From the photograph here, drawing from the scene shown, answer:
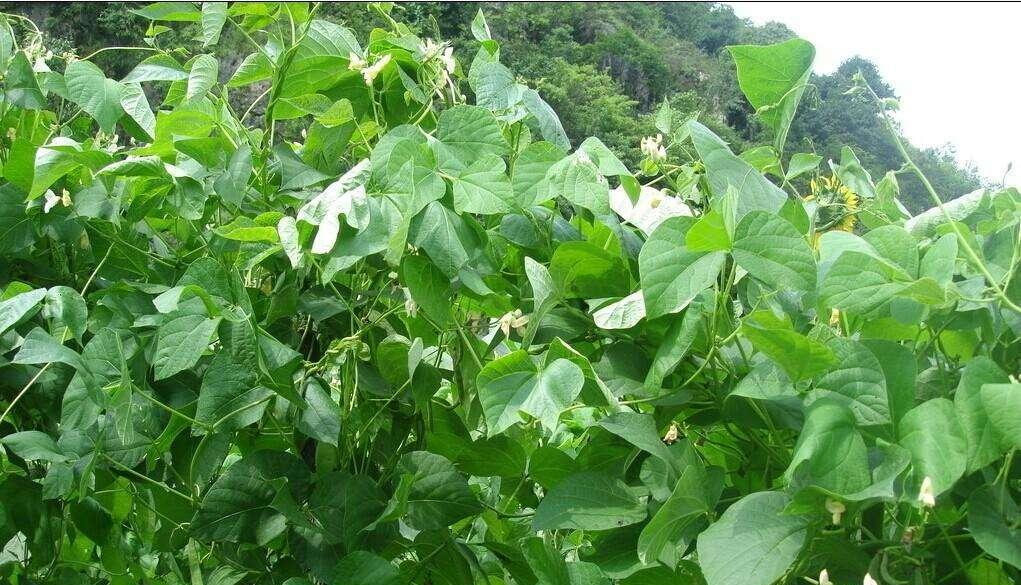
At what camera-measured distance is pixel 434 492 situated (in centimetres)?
62

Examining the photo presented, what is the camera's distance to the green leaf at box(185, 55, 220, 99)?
2.07 ft

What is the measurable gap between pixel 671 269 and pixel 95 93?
1.57 ft

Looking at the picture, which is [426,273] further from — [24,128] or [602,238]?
[24,128]

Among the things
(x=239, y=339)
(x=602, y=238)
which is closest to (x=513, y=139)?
(x=602, y=238)

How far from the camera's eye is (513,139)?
61 cm

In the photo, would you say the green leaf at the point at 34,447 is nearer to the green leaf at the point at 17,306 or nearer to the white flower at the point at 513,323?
the green leaf at the point at 17,306

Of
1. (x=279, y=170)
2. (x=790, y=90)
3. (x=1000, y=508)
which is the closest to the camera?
(x=1000, y=508)

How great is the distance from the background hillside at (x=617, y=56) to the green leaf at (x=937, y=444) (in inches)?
411

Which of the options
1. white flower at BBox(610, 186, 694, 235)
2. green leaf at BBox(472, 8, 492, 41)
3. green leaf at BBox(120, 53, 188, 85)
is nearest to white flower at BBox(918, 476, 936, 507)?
white flower at BBox(610, 186, 694, 235)

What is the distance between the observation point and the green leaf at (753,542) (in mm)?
420

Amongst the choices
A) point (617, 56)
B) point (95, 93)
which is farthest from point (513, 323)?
point (617, 56)

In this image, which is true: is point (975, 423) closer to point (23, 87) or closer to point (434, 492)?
point (434, 492)

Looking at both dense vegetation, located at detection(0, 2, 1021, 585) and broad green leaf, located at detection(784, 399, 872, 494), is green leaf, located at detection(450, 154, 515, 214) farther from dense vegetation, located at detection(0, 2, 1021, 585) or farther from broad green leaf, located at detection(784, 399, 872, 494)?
broad green leaf, located at detection(784, 399, 872, 494)

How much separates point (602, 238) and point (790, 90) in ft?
0.44
